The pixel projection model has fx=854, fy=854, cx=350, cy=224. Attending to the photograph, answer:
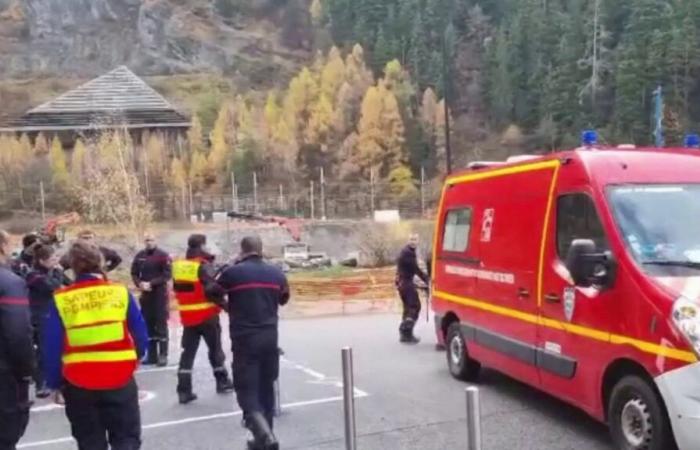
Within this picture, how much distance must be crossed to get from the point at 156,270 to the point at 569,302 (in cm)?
594

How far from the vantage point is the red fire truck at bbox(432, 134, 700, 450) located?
545cm

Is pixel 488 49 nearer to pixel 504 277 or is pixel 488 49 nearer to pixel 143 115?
pixel 143 115

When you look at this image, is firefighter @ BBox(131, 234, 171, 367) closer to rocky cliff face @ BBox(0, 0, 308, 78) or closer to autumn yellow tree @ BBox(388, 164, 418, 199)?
autumn yellow tree @ BBox(388, 164, 418, 199)

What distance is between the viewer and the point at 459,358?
9180 millimetres

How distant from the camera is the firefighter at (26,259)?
9.42m

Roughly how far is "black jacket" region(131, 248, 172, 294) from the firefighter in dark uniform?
4540 mm

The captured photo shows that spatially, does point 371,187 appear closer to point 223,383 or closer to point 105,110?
point 105,110

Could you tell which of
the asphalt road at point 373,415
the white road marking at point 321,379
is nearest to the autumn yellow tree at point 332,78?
the white road marking at point 321,379

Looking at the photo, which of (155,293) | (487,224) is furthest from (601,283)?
(155,293)

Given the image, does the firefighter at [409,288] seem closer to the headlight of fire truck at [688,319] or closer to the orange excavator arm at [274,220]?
the headlight of fire truck at [688,319]

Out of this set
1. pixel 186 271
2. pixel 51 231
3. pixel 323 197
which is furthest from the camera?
pixel 323 197

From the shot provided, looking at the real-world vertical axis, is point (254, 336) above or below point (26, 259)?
below

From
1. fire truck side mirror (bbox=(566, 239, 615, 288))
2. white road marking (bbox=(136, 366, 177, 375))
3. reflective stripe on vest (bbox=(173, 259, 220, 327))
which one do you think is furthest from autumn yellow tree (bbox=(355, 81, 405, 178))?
fire truck side mirror (bbox=(566, 239, 615, 288))

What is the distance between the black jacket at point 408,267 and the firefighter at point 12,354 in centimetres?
790
